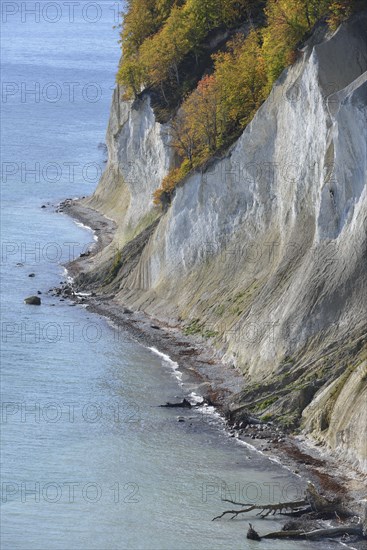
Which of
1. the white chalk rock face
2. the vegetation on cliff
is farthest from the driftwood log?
the white chalk rock face

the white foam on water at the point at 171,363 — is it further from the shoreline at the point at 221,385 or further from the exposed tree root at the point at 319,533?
the exposed tree root at the point at 319,533

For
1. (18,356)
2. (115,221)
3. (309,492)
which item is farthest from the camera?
(115,221)

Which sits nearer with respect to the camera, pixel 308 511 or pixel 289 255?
pixel 308 511

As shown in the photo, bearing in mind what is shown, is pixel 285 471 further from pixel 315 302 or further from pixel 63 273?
pixel 63 273

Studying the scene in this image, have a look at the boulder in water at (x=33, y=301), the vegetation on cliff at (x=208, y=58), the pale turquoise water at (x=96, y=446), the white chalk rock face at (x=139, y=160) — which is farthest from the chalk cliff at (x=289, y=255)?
the white chalk rock face at (x=139, y=160)

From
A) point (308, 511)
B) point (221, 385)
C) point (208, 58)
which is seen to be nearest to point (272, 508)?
point (308, 511)

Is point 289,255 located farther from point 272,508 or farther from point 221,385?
point 272,508

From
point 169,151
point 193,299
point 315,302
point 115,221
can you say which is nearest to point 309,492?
point 315,302
